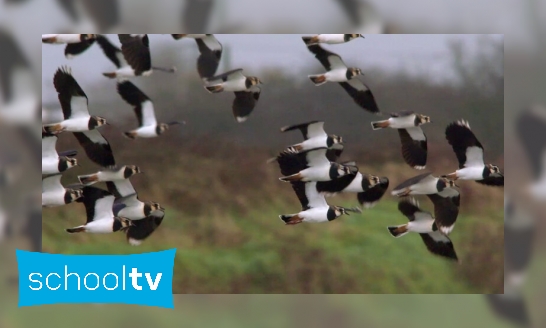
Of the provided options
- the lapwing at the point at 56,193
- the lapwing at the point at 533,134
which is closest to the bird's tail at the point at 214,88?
the lapwing at the point at 56,193

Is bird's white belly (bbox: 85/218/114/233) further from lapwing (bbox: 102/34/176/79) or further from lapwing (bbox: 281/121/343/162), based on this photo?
lapwing (bbox: 281/121/343/162)

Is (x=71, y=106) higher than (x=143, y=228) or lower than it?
higher

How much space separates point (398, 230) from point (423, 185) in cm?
23

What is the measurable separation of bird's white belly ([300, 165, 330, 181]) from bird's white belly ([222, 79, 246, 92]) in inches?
18.2

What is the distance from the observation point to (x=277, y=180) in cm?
381

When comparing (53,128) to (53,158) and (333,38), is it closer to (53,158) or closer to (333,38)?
(53,158)

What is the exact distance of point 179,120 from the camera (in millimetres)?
3812


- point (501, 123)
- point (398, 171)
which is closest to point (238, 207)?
point (398, 171)

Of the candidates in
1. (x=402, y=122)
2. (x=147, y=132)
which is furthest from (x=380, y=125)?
(x=147, y=132)

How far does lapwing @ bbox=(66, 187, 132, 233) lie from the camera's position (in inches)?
150

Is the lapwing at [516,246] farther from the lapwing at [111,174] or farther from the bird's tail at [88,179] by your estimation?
the bird's tail at [88,179]

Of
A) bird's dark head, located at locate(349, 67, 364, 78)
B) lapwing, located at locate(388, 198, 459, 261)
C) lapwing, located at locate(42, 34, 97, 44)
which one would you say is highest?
lapwing, located at locate(42, 34, 97, 44)

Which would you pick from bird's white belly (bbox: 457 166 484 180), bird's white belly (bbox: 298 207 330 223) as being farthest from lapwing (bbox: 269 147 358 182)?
bird's white belly (bbox: 457 166 484 180)

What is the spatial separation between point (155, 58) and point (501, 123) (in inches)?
61.6
